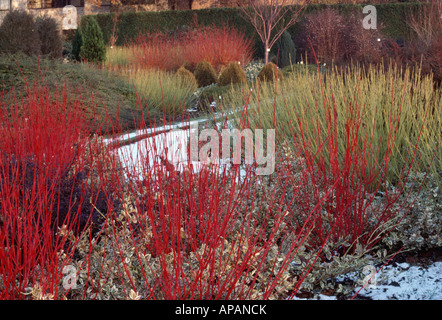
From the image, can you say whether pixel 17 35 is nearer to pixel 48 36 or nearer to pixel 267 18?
pixel 48 36

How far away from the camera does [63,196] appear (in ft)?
10.4

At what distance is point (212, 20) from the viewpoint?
1880 cm

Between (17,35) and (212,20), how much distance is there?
39.5 ft

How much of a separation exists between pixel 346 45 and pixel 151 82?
9168mm

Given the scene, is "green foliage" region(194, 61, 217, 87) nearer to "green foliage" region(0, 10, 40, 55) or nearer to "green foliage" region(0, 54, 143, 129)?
"green foliage" region(0, 54, 143, 129)

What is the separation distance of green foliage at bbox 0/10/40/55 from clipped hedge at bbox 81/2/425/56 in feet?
33.9

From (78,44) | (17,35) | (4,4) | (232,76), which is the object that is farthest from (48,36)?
(4,4)

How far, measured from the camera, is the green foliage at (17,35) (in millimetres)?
7602

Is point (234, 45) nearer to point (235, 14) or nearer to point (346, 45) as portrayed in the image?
point (346, 45)

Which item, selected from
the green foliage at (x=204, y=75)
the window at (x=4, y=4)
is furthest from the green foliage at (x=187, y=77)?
the window at (x=4, y=4)

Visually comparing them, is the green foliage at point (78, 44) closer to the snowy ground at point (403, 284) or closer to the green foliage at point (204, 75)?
the green foliage at point (204, 75)

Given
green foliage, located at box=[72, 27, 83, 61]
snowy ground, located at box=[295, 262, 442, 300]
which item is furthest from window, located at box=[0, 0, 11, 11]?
snowy ground, located at box=[295, 262, 442, 300]

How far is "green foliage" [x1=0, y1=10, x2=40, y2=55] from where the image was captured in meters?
7.60
